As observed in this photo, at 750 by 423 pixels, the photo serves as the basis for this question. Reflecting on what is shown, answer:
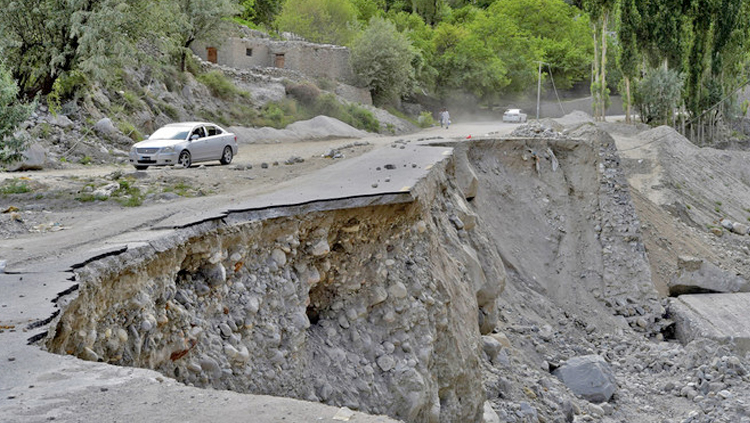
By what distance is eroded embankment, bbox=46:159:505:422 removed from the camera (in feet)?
21.0

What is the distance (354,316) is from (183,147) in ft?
37.8

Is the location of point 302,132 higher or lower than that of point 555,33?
lower

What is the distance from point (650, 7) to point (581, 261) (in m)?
25.9

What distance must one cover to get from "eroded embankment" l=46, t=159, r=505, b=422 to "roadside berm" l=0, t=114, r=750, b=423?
0.02 meters

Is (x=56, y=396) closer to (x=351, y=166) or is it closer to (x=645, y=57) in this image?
(x=351, y=166)

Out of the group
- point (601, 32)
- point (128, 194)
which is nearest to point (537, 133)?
point (128, 194)

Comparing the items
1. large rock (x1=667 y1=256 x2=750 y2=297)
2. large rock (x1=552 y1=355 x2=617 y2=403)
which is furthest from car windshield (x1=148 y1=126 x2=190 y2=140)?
large rock (x1=667 y1=256 x2=750 y2=297)

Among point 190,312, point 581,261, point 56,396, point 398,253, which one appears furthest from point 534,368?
point 56,396

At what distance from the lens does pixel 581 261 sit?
21.2m

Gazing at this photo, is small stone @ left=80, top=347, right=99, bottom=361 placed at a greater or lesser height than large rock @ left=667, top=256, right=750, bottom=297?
greater

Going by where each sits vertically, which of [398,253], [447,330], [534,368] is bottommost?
[534,368]

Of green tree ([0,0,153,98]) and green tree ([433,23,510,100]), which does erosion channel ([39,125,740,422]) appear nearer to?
green tree ([0,0,153,98])

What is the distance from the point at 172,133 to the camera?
2023cm

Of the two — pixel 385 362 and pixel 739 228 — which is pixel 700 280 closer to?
pixel 739 228
